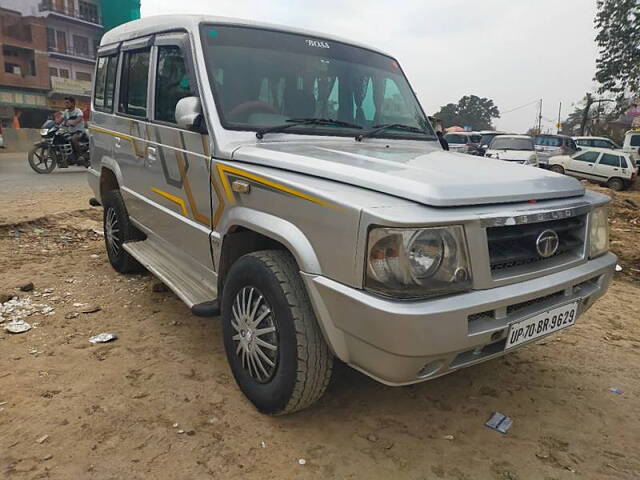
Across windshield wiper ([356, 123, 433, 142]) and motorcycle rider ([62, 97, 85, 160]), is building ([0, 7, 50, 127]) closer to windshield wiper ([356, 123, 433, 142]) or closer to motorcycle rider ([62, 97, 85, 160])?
motorcycle rider ([62, 97, 85, 160])

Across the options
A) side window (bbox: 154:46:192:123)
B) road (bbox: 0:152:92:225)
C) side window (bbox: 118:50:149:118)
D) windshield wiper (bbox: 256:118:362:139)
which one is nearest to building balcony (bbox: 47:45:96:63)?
road (bbox: 0:152:92:225)

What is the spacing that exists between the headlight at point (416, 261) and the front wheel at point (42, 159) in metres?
11.2

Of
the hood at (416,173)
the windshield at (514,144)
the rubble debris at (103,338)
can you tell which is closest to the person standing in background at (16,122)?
the windshield at (514,144)

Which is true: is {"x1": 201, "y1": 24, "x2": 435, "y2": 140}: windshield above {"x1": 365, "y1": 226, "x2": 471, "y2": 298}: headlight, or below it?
above

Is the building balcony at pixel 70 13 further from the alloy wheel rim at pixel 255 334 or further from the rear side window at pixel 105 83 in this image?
the alloy wheel rim at pixel 255 334

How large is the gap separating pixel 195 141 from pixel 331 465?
1.90 metres

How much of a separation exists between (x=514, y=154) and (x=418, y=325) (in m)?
14.9

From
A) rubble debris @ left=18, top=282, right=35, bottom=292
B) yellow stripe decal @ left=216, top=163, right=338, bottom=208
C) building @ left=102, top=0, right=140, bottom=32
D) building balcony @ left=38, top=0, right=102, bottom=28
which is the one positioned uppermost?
building balcony @ left=38, top=0, right=102, bottom=28

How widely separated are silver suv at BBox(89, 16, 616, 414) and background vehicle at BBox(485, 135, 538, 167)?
1261 centimetres

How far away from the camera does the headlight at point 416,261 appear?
5.92ft

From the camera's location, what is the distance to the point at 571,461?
2.25m

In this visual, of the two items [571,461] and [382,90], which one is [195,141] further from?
[571,461]

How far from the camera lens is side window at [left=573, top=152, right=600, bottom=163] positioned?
1640 cm

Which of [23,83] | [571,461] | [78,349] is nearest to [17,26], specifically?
[23,83]
